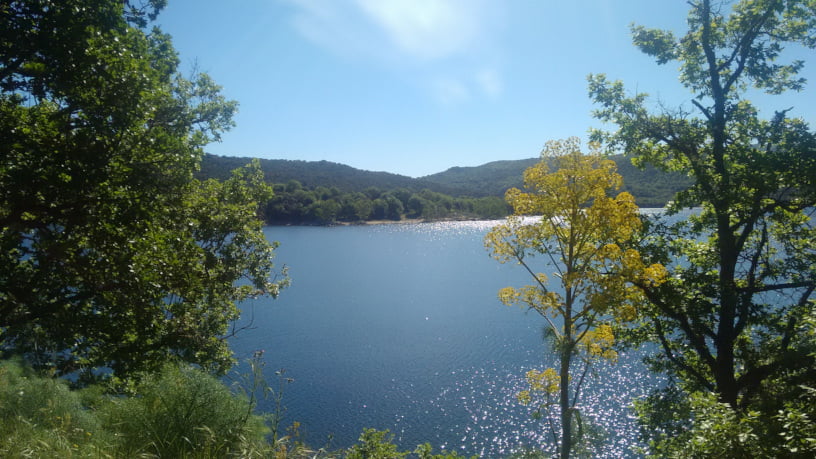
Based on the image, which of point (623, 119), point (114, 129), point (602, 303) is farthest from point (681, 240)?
point (114, 129)

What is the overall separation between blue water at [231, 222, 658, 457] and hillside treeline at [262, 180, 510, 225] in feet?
218

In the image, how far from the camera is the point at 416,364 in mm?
24594

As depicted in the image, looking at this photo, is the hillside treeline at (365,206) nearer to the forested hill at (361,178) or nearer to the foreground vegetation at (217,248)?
the forested hill at (361,178)

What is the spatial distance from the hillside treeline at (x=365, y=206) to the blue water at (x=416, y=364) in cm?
6644

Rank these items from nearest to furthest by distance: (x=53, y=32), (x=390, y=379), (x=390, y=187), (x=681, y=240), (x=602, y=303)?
(x=53, y=32) < (x=602, y=303) < (x=681, y=240) < (x=390, y=379) < (x=390, y=187)

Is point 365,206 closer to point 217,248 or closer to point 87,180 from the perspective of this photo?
point 217,248

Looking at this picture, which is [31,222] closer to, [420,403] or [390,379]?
[420,403]

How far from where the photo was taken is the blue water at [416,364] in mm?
18172

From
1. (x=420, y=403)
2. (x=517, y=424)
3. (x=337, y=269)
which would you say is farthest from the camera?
(x=337, y=269)

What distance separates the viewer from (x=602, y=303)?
241 inches

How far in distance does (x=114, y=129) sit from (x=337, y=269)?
47644mm

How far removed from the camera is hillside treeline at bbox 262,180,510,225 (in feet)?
363

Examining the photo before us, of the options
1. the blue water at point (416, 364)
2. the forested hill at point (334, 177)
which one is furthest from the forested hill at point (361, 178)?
the blue water at point (416, 364)

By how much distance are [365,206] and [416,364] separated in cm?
9690
